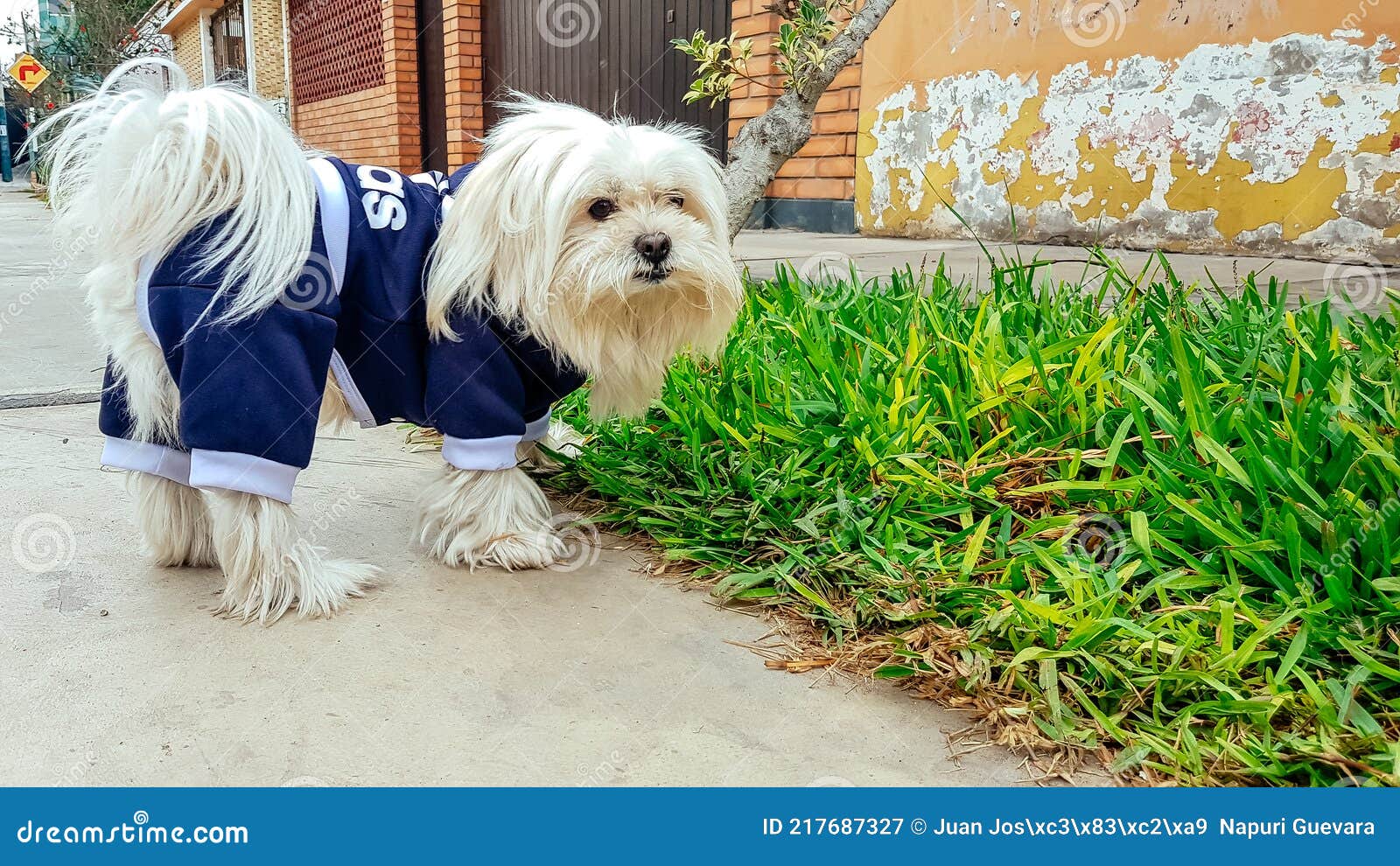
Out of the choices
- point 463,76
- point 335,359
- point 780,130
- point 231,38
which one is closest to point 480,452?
point 335,359

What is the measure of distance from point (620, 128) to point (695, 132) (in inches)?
13.4

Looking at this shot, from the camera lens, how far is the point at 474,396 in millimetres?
2441

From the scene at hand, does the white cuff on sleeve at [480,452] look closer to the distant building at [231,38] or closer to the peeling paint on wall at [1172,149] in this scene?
the peeling paint on wall at [1172,149]

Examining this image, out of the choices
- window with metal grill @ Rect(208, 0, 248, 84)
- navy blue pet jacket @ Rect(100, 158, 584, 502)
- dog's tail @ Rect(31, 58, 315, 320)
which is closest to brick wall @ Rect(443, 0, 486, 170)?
navy blue pet jacket @ Rect(100, 158, 584, 502)

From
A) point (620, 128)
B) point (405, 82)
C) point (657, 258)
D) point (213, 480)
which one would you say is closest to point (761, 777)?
point (657, 258)

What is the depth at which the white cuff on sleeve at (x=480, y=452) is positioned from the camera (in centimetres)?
250

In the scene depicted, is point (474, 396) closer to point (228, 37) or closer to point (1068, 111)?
point (1068, 111)

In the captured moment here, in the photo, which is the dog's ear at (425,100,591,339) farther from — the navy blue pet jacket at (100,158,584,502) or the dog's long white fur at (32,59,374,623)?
the dog's long white fur at (32,59,374,623)

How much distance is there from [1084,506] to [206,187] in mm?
2053

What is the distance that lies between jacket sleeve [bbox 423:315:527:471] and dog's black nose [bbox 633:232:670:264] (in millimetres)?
432

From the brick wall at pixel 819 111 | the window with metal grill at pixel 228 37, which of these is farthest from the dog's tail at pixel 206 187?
the window with metal grill at pixel 228 37

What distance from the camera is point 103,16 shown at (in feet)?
81.5

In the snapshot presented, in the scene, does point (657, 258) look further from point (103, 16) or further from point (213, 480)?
point (103, 16)

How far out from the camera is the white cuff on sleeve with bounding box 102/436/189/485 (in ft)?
7.88
